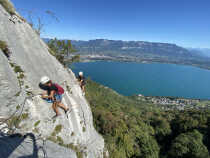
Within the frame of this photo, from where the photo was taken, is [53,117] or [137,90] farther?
[137,90]

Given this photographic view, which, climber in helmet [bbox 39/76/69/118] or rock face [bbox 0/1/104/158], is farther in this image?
climber in helmet [bbox 39/76/69/118]

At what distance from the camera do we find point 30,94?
6449 mm

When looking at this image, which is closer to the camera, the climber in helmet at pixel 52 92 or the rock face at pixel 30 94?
the rock face at pixel 30 94

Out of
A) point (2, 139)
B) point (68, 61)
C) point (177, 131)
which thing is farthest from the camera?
point (177, 131)

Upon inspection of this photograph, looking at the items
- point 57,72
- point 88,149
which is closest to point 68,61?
point 57,72

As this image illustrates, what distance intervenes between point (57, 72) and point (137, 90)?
14835 cm

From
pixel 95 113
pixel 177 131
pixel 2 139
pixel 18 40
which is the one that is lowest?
pixel 177 131

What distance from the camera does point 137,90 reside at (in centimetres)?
14838

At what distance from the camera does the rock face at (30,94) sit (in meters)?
5.57

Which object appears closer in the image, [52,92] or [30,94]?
[52,92]

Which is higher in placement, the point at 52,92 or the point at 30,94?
the point at 52,92

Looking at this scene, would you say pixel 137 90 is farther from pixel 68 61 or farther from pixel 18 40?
pixel 18 40

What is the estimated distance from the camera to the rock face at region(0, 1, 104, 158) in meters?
5.57

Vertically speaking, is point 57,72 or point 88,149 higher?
point 57,72
